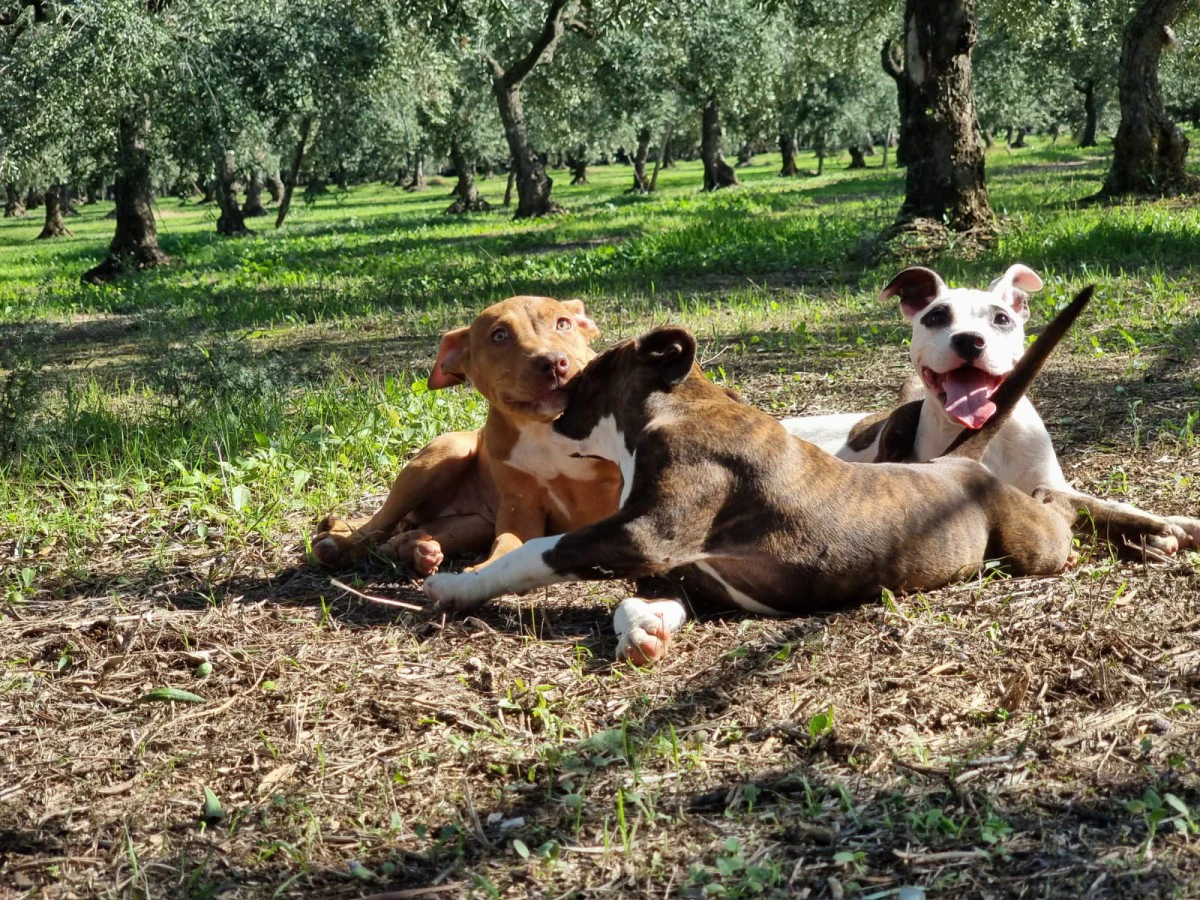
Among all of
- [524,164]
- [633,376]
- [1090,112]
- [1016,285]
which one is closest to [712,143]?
[524,164]

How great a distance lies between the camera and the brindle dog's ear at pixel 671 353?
406cm

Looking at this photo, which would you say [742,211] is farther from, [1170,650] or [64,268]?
[1170,650]

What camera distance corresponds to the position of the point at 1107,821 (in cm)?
262

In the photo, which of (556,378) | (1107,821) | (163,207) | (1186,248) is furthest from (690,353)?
(163,207)

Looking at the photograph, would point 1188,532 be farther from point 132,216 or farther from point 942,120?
point 132,216

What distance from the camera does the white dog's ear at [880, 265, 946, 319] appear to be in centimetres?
532

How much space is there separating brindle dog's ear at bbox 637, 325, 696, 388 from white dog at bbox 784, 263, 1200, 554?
1.29 m

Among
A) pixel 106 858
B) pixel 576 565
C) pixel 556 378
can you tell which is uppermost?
pixel 556 378

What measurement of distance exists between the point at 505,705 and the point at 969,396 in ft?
7.94

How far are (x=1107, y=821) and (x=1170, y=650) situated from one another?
1034mm

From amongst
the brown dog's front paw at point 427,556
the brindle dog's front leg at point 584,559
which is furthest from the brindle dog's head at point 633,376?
the brown dog's front paw at point 427,556

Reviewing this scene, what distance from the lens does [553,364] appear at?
15.0 ft

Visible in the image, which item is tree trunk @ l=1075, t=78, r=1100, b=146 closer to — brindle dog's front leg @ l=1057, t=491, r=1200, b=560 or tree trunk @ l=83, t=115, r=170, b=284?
tree trunk @ l=83, t=115, r=170, b=284

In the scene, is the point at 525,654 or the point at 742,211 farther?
the point at 742,211
